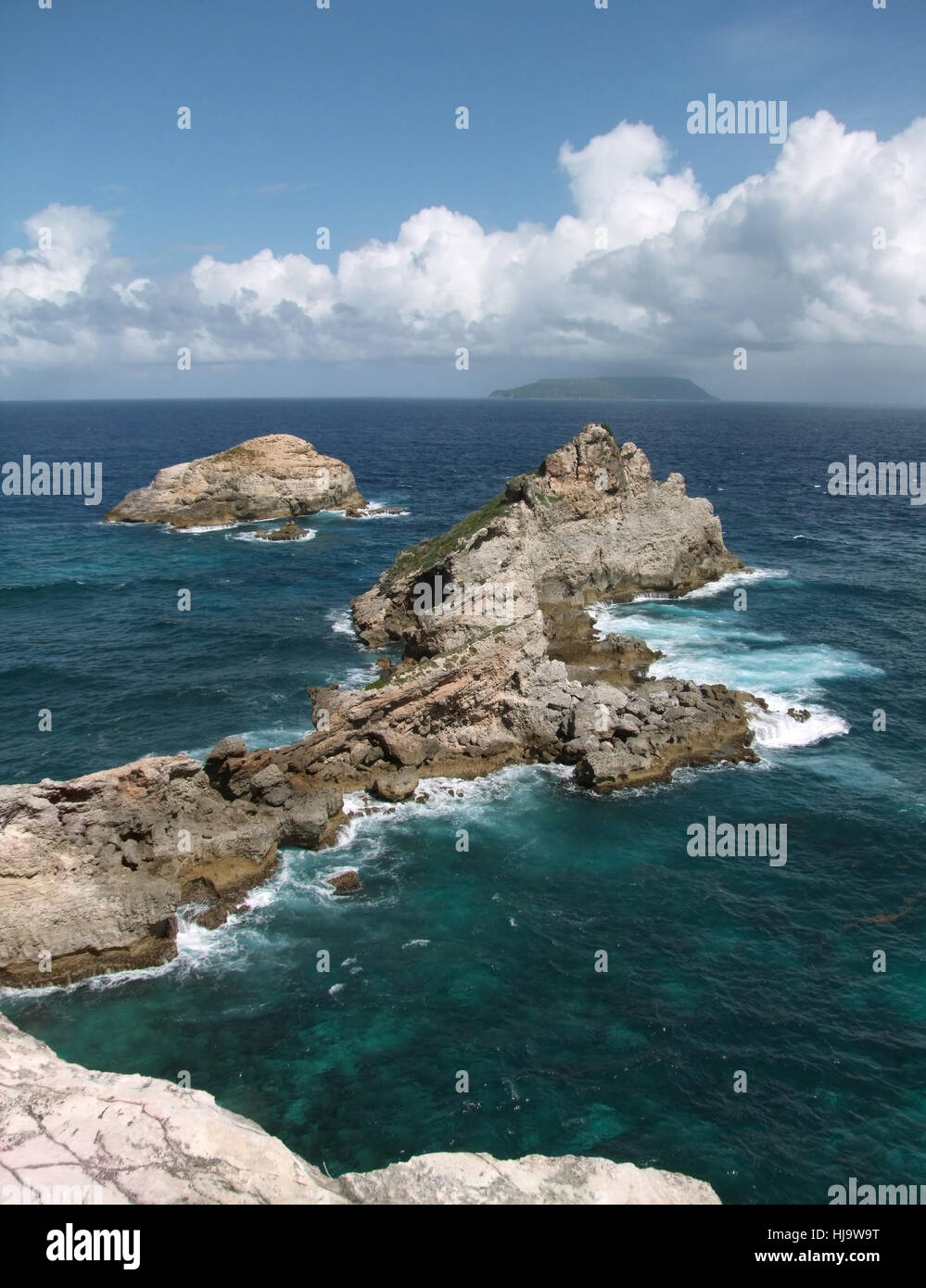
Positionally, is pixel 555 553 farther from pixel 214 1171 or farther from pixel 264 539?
pixel 214 1171

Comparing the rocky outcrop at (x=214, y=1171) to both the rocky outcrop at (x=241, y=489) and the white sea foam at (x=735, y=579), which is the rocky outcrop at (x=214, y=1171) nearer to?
the white sea foam at (x=735, y=579)

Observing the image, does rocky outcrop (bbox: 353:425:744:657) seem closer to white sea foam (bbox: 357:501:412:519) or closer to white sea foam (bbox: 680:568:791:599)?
white sea foam (bbox: 680:568:791:599)

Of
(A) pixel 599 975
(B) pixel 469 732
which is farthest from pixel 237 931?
(B) pixel 469 732

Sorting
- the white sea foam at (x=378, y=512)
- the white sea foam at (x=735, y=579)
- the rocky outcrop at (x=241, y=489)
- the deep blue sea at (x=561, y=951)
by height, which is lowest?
the deep blue sea at (x=561, y=951)

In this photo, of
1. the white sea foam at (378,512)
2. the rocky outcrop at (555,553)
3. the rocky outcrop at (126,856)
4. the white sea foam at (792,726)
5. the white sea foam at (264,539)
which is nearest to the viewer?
the rocky outcrop at (126,856)

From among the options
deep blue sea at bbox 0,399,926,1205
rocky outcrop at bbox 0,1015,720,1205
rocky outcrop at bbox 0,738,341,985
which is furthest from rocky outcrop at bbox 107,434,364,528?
rocky outcrop at bbox 0,1015,720,1205

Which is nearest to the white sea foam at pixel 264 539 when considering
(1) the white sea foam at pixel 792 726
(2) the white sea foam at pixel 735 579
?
(2) the white sea foam at pixel 735 579
